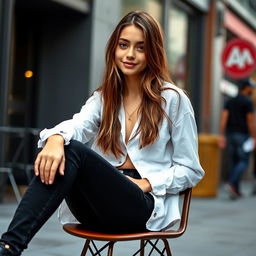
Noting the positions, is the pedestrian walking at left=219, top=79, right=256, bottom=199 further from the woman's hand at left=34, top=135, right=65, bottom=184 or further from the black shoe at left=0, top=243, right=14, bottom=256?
the black shoe at left=0, top=243, right=14, bottom=256

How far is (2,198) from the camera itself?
827 centimetres

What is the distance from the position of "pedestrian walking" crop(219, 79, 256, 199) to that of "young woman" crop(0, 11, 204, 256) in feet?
24.5

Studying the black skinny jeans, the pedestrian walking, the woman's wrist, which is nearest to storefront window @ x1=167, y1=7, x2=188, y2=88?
the pedestrian walking

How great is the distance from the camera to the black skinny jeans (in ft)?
9.33

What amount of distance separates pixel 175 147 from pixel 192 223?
4053mm

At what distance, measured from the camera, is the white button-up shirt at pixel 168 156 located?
3.24 metres

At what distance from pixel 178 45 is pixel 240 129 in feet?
9.98

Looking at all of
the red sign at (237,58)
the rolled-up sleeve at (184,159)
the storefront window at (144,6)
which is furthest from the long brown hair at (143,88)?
the red sign at (237,58)

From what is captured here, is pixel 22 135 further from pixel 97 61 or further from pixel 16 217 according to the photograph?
pixel 16 217

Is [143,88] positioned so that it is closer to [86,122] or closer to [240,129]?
[86,122]

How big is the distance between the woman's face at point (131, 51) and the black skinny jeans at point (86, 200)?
1.62 feet

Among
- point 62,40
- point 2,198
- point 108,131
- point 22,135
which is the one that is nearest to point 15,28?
point 62,40

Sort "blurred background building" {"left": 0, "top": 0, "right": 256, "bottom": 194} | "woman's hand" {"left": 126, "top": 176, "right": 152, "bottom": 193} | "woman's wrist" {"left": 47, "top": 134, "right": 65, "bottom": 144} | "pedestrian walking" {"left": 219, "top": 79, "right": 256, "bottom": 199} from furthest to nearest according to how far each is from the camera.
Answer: "pedestrian walking" {"left": 219, "top": 79, "right": 256, "bottom": 199}, "blurred background building" {"left": 0, "top": 0, "right": 256, "bottom": 194}, "woman's hand" {"left": 126, "top": 176, "right": 152, "bottom": 193}, "woman's wrist" {"left": 47, "top": 134, "right": 65, "bottom": 144}

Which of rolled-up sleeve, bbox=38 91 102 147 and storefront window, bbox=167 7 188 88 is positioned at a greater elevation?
Answer: storefront window, bbox=167 7 188 88
